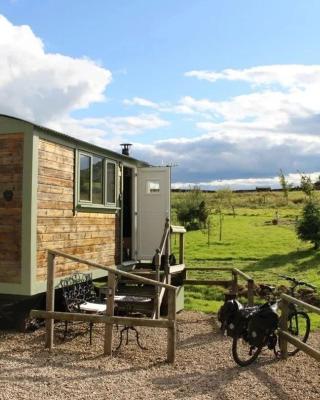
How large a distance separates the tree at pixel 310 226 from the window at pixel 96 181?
39.8ft

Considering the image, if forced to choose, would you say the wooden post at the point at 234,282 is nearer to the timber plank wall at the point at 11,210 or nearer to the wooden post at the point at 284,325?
the wooden post at the point at 284,325

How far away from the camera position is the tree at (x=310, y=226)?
2092cm

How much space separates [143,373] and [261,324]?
5.80ft

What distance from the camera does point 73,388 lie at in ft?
19.3

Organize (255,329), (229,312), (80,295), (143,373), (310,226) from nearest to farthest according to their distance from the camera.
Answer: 1. (143,373)
2. (255,329)
3. (229,312)
4. (80,295)
5. (310,226)

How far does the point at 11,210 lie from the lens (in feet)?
27.4

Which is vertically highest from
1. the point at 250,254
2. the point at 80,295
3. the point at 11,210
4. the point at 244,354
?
the point at 11,210

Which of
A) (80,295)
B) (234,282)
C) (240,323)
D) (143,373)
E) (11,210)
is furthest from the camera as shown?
(234,282)

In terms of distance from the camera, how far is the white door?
12.2 m

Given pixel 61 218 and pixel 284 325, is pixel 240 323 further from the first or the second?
pixel 61 218

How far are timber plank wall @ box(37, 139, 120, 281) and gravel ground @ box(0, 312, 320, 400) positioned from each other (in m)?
1.48

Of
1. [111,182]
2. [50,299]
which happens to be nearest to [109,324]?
[50,299]

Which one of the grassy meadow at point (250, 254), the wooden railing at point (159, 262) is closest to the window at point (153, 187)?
the wooden railing at point (159, 262)

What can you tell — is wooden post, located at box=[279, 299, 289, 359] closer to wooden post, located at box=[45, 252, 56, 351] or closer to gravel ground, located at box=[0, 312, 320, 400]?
gravel ground, located at box=[0, 312, 320, 400]
